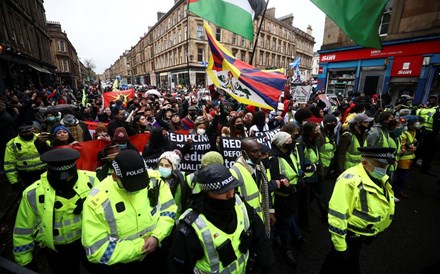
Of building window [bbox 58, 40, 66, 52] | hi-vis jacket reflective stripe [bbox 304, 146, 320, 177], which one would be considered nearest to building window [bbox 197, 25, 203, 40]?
hi-vis jacket reflective stripe [bbox 304, 146, 320, 177]

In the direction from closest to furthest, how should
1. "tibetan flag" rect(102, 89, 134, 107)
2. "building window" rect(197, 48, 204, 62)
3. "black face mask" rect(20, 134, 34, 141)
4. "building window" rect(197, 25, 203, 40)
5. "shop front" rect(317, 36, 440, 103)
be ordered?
1. "black face mask" rect(20, 134, 34, 141)
2. "tibetan flag" rect(102, 89, 134, 107)
3. "shop front" rect(317, 36, 440, 103)
4. "building window" rect(197, 25, 203, 40)
5. "building window" rect(197, 48, 204, 62)

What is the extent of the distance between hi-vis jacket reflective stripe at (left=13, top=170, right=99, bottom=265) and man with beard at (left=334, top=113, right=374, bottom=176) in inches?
175

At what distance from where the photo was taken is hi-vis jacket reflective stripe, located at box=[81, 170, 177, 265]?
168 centimetres

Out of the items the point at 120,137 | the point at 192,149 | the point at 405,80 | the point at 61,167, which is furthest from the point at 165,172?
the point at 405,80

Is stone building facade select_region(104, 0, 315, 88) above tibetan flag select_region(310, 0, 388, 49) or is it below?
above

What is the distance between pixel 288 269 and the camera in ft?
10.4

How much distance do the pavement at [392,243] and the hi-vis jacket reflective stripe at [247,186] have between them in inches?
53.6

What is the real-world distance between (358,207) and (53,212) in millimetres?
3039

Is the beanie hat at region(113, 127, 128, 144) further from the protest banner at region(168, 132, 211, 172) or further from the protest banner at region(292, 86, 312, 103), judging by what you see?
the protest banner at region(292, 86, 312, 103)

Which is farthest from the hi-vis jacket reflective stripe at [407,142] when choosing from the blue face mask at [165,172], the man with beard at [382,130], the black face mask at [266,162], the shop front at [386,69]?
the shop front at [386,69]

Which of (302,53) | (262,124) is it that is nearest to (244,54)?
(302,53)

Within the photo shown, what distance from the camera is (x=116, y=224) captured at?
5.83 feet

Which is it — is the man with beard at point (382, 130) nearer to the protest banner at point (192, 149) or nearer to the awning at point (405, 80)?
the protest banner at point (192, 149)

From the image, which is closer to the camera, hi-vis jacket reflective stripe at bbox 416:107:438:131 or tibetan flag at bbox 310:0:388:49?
tibetan flag at bbox 310:0:388:49
